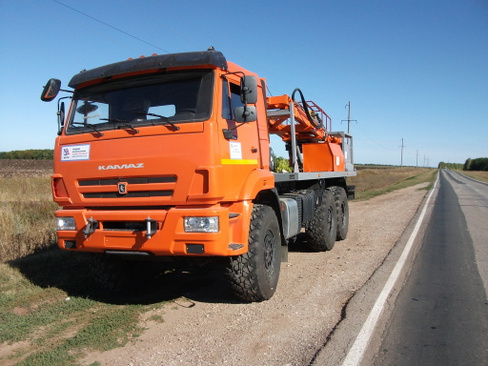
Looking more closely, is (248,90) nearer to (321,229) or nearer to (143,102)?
(143,102)

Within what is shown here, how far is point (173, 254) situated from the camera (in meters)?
4.24

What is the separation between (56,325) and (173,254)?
1551 mm

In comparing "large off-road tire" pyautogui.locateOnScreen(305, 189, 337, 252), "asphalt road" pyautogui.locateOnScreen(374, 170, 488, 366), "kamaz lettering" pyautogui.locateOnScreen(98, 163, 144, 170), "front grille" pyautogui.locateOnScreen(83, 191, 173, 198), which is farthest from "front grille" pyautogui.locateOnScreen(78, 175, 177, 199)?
"large off-road tire" pyautogui.locateOnScreen(305, 189, 337, 252)

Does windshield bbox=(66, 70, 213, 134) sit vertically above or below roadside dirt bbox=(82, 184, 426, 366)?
above

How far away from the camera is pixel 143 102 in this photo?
186 inches

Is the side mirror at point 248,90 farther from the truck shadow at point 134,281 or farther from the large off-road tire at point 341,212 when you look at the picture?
the large off-road tire at point 341,212

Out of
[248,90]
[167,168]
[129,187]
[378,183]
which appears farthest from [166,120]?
[378,183]

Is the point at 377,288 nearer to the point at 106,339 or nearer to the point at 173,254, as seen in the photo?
the point at 173,254

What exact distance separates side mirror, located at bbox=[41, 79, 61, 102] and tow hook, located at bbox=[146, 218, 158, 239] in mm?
2147

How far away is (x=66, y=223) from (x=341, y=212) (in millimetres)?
6602

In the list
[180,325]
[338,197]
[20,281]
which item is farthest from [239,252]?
[338,197]

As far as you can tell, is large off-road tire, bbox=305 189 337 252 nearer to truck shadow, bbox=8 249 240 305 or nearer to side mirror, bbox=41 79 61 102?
truck shadow, bbox=8 249 240 305

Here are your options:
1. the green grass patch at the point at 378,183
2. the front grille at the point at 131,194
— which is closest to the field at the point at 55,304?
the front grille at the point at 131,194

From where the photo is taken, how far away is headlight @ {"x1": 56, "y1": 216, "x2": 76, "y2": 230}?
4.71 metres
